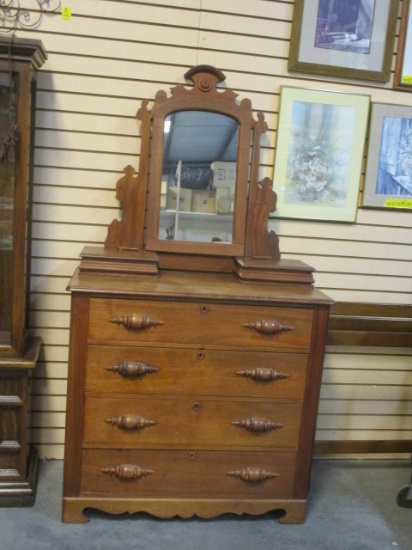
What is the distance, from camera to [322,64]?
108 inches

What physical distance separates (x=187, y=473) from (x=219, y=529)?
294mm

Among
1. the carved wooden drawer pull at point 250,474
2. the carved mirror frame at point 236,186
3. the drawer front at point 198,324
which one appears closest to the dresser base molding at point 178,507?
the carved wooden drawer pull at point 250,474

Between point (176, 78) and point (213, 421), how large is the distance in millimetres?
1546

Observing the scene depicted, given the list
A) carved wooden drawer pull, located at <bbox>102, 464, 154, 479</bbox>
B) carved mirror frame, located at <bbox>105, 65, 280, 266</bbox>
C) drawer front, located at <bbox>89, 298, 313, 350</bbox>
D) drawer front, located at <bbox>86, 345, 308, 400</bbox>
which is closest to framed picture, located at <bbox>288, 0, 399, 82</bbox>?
carved mirror frame, located at <bbox>105, 65, 280, 266</bbox>

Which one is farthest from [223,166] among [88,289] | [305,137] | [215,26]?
[88,289]

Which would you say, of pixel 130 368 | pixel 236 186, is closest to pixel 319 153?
pixel 236 186

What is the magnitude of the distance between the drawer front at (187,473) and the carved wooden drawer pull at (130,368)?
34cm

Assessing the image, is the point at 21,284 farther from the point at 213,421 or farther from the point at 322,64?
the point at 322,64

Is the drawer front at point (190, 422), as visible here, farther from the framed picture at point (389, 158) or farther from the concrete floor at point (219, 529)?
the framed picture at point (389, 158)

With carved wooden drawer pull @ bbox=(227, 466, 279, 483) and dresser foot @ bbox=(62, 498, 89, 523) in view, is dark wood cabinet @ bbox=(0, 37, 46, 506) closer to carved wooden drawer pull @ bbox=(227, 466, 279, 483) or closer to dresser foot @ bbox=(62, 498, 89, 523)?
dresser foot @ bbox=(62, 498, 89, 523)

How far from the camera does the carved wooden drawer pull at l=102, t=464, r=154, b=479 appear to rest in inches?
92.0

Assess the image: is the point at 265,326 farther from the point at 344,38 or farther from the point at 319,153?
the point at 344,38

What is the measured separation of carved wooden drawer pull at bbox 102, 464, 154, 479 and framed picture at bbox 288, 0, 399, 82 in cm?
192

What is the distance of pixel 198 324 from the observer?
2.29 m
